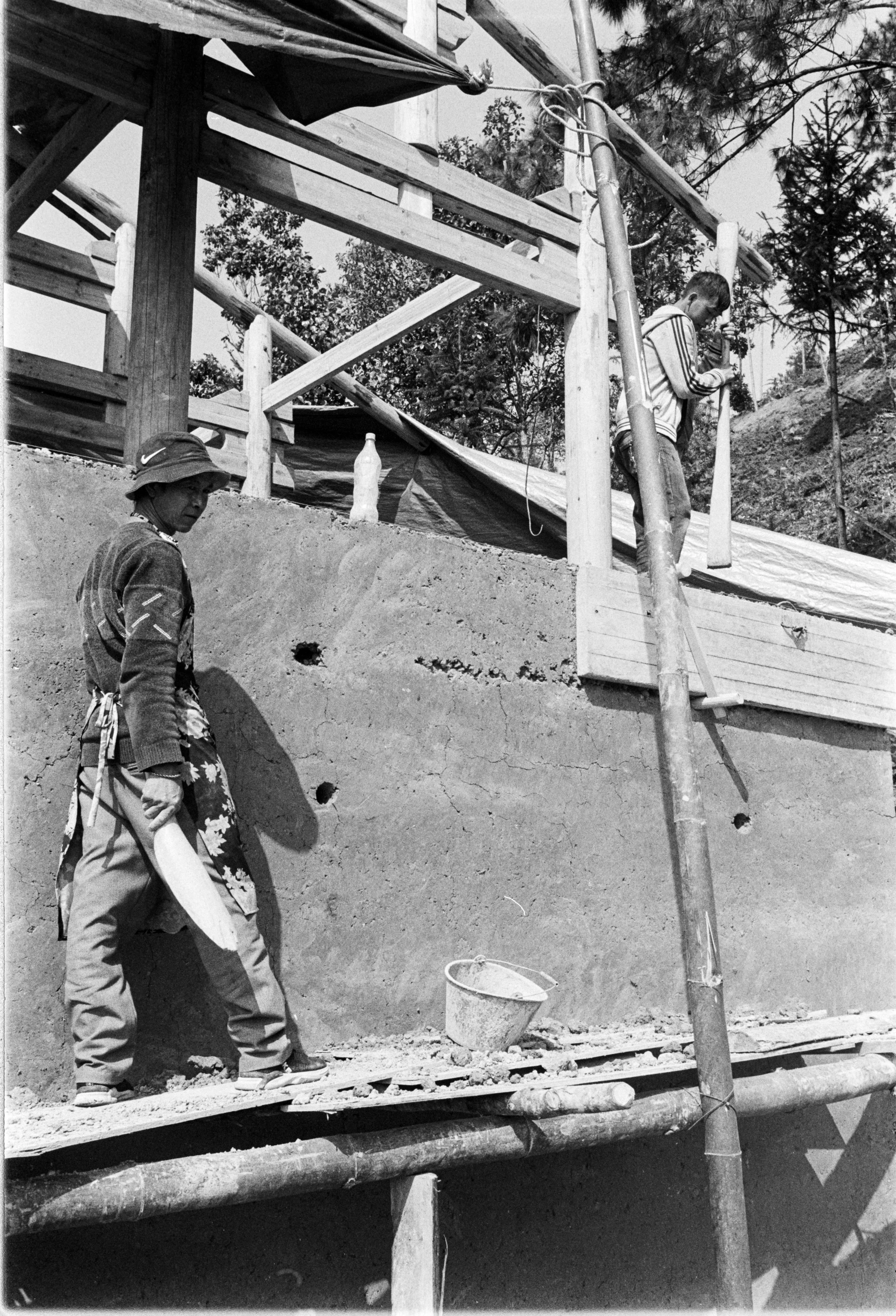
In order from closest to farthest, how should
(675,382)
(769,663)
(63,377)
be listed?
(675,382) < (769,663) < (63,377)

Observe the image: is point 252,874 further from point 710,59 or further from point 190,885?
point 710,59

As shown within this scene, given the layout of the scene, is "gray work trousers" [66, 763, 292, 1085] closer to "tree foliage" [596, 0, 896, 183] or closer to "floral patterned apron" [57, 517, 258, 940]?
"floral patterned apron" [57, 517, 258, 940]

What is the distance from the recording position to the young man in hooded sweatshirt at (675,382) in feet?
19.4

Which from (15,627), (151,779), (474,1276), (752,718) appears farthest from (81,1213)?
Result: (752,718)

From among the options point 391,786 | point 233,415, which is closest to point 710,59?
point 233,415

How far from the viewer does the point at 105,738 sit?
364 cm

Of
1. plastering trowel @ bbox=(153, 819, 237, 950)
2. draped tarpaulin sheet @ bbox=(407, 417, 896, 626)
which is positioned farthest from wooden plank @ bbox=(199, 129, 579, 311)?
plastering trowel @ bbox=(153, 819, 237, 950)

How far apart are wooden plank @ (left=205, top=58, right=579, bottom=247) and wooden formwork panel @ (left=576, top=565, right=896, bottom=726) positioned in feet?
5.27

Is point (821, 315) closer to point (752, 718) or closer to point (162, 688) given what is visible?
point (752, 718)

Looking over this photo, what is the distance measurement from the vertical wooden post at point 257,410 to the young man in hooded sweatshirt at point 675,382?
2618 millimetres

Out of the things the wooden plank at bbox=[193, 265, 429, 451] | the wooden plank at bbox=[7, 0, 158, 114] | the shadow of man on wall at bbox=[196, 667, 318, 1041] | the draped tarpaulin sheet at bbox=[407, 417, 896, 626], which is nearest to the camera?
the shadow of man on wall at bbox=[196, 667, 318, 1041]

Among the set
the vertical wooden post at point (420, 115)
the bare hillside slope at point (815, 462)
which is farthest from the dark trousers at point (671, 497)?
the bare hillside slope at point (815, 462)

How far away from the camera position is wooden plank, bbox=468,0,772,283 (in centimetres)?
598

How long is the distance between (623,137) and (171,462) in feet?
12.5
